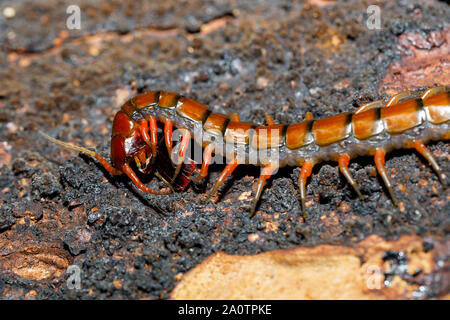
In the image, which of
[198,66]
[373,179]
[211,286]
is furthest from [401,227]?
[198,66]

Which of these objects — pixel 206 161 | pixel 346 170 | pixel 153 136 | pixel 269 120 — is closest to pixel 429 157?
pixel 346 170

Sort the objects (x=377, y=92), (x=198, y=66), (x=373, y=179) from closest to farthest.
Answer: (x=373, y=179), (x=377, y=92), (x=198, y=66)

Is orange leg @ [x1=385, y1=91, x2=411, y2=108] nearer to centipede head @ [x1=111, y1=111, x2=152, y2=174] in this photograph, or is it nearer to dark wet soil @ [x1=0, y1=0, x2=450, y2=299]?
dark wet soil @ [x1=0, y1=0, x2=450, y2=299]

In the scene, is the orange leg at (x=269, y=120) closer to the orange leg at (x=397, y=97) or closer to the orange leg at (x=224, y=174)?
the orange leg at (x=224, y=174)

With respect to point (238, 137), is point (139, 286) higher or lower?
lower

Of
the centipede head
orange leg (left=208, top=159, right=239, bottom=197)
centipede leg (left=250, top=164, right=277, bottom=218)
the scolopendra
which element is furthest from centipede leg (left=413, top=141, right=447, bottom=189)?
the centipede head
